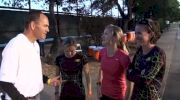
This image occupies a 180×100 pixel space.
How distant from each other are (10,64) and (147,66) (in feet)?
4.45

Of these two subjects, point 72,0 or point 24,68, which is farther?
point 72,0

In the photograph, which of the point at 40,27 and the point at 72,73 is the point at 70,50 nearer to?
the point at 72,73

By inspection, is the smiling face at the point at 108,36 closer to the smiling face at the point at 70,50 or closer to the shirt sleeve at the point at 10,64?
the smiling face at the point at 70,50

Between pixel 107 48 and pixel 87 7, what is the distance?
509 inches

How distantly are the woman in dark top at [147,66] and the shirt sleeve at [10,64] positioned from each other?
1205mm

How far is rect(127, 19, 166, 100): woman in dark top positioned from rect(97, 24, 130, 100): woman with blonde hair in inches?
22.3

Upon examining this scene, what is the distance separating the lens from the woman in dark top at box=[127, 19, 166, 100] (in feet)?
13.4

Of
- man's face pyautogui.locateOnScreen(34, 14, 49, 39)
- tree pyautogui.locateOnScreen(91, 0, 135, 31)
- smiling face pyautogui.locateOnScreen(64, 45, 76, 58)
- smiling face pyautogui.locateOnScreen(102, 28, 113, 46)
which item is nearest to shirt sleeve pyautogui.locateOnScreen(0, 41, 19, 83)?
man's face pyautogui.locateOnScreen(34, 14, 49, 39)

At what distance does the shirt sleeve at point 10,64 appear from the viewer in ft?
11.9

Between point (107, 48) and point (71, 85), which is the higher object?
point (107, 48)

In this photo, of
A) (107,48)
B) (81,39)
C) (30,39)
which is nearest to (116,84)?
(107,48)

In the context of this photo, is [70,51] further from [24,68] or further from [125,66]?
[24,68]

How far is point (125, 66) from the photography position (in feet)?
15.9

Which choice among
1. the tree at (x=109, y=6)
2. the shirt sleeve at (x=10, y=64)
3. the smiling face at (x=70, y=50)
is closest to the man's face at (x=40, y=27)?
the shirt sleeve at (x=10, y=64)
